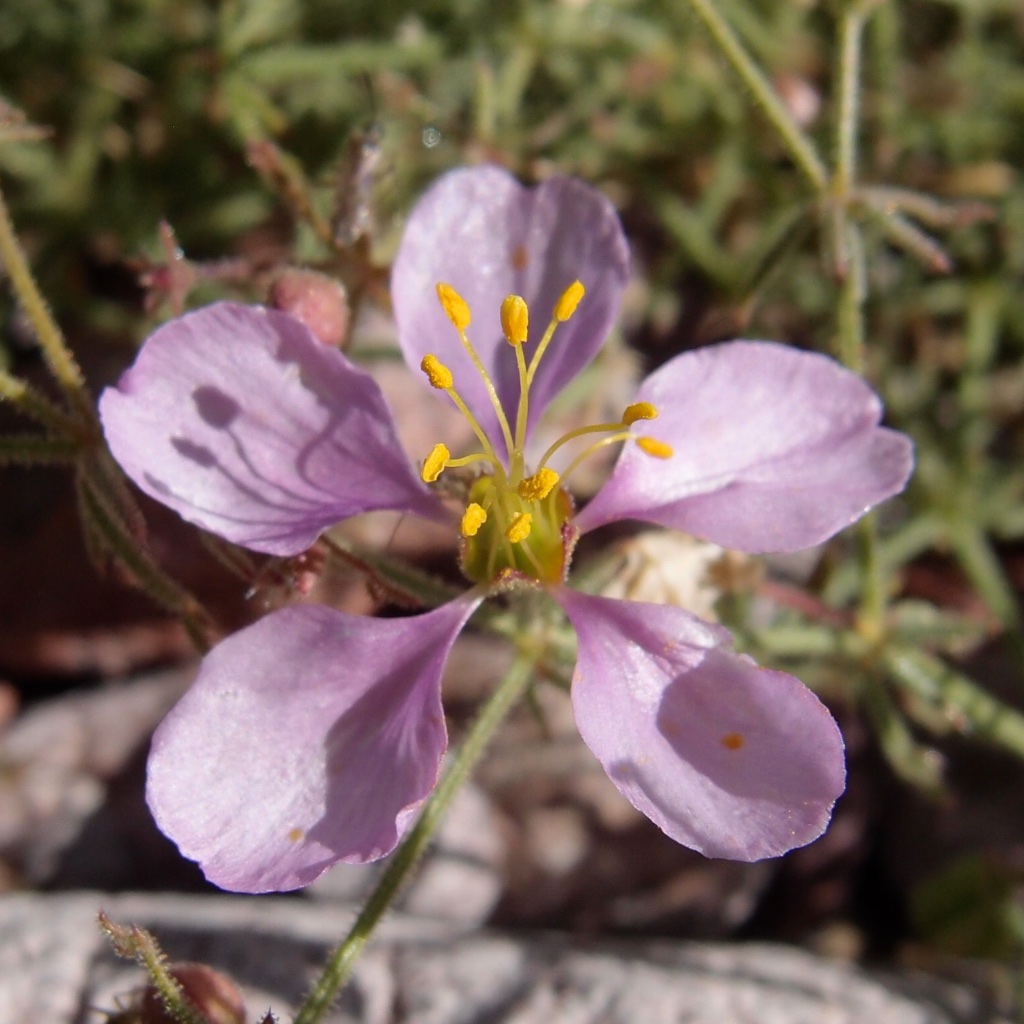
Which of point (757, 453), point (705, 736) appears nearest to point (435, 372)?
point (757, 453)

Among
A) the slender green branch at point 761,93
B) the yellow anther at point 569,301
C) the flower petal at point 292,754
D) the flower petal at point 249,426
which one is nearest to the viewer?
the flower petal at point 292,754

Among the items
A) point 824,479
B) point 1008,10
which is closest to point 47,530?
point 824,479

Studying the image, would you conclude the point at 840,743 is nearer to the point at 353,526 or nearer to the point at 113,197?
the point at 353,526

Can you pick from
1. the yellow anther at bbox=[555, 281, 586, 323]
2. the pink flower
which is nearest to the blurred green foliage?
the pink flower

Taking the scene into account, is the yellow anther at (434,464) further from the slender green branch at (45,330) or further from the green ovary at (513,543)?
the slender green branch at (45,330)

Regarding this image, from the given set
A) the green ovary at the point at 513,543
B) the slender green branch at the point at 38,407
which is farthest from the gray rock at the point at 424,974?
the slender green branch at the point at 38,407

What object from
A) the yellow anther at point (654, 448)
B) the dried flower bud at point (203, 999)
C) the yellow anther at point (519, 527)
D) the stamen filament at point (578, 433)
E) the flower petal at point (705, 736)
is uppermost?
the stamen filament at point (578, 433)

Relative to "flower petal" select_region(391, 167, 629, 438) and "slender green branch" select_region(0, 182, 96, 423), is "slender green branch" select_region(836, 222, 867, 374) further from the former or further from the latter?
"slender green branch" select_region(0, 182, 96, 423)
